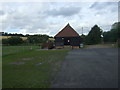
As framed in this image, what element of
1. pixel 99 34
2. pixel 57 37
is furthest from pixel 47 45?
pixel 99 34

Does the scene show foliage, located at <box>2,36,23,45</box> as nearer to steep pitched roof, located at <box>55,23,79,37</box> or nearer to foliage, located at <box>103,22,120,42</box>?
steep pitched roof, located at <box>55,23,79,37</box>

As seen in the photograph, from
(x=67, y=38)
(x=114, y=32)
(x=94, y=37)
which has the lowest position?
(x=67, y=38)

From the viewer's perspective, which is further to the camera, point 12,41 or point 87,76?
point 12,41

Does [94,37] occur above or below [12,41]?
above

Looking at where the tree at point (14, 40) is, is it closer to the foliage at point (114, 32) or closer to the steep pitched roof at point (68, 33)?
the steep pitched roof at point (68, 33)

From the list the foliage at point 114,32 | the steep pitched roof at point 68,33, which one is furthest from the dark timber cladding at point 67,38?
the foliage at point 114,32

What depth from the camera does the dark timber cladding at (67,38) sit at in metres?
37.2

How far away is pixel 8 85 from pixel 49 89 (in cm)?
152

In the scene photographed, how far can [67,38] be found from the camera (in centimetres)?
3912

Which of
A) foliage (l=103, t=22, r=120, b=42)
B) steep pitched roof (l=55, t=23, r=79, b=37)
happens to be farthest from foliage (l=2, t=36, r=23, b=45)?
foliage (l=103, t=22, r=120, b=42)

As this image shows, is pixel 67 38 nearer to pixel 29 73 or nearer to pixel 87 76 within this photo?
pixel 29 73

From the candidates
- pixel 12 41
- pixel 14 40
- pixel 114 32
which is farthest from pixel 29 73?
pixel 12 41

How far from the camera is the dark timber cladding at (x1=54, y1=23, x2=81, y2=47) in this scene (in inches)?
1463

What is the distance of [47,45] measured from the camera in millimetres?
35719
